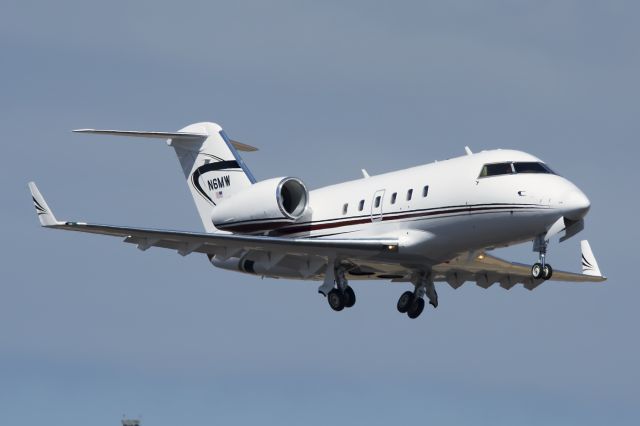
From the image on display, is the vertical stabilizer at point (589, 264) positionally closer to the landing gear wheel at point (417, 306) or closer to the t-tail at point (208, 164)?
the landing gear wheel at point (417, 306)

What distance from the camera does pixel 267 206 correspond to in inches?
1556

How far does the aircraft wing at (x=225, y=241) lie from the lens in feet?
120

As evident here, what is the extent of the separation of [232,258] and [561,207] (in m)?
10.1

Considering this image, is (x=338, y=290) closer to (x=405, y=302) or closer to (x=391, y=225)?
(x=391, y=225)

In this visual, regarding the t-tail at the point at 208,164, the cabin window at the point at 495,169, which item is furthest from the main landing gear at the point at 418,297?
the t-tail at the point at 208,164

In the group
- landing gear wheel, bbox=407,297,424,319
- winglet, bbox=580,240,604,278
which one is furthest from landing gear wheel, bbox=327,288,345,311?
winglet, bbox=580,240,604,278

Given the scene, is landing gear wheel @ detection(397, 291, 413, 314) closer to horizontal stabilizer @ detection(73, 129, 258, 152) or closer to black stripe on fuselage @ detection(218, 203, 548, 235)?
black stripe on fuselage @ detection(218, 203, 548, 235)

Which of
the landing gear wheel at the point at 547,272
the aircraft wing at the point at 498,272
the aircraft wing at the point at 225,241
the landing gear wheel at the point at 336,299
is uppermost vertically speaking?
the aircraft wing at the point at 498,272

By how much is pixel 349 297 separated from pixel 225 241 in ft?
11.4

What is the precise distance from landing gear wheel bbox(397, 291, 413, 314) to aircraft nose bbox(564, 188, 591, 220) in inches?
258

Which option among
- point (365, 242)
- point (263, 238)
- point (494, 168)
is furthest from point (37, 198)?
point (494, 168)

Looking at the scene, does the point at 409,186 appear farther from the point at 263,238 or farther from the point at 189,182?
the point at 189,182

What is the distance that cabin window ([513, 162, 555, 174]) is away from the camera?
3600 cm

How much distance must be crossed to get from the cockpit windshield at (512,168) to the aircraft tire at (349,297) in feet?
15.8
